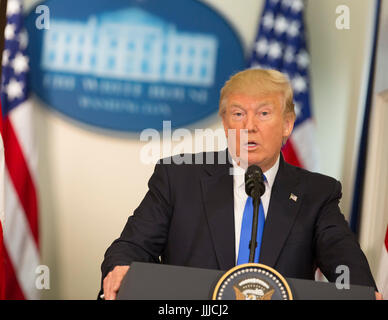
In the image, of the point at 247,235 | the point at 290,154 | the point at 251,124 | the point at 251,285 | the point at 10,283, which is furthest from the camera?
the point at 290,154

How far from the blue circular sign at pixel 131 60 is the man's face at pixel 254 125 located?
1568mm

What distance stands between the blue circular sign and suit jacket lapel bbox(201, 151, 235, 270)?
1.55m

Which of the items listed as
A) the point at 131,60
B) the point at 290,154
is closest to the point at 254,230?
the point at 290,154

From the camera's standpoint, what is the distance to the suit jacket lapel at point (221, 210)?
2.15m

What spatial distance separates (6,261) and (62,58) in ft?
4.31

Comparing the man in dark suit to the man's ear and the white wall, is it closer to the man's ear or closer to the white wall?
the man's ear

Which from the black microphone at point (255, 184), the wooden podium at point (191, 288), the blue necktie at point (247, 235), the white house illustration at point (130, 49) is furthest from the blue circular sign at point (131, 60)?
the wooden podium at point (191, 288)

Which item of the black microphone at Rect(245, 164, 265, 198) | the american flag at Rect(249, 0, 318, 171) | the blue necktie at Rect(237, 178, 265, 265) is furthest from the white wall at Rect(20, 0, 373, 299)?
the black microphone at Rect(245, 164, 265, 198)

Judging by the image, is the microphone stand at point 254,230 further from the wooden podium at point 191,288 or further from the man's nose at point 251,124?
the man's nose at point 251,124

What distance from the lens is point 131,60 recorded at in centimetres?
386

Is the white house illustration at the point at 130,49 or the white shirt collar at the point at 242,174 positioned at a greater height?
the white house illustration at the point at 130,49

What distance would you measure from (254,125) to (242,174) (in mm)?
202

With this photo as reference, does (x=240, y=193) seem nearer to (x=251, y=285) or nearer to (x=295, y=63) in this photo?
(x=251, y=285)

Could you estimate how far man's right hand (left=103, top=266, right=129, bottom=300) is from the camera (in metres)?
1.66
